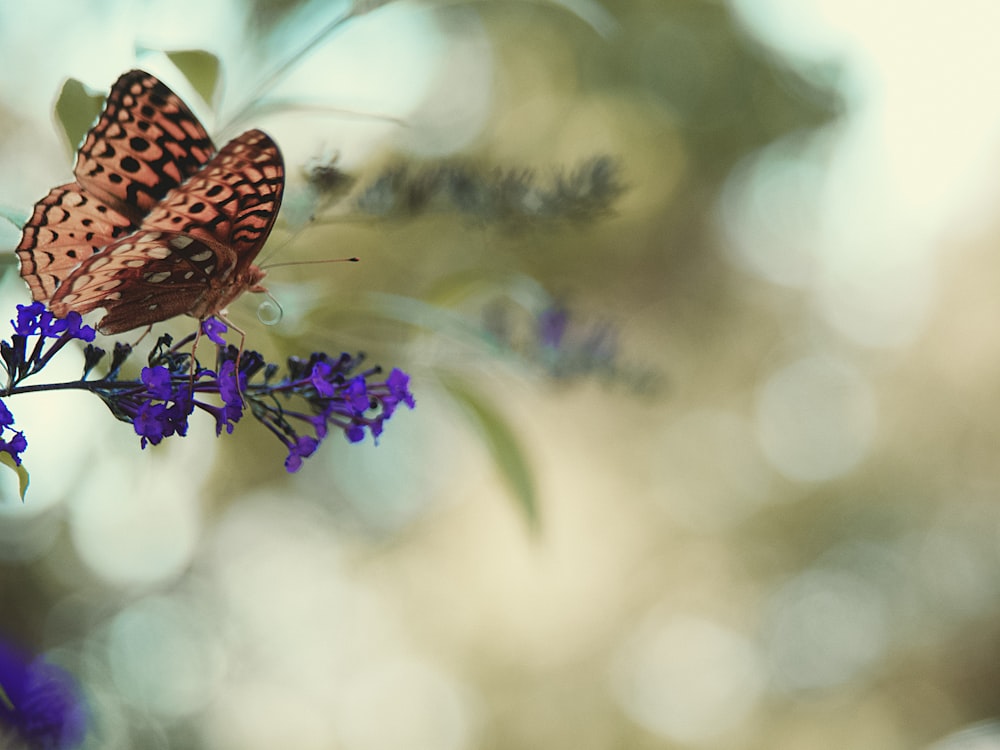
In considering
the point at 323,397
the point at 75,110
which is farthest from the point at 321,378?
the point at 75,110

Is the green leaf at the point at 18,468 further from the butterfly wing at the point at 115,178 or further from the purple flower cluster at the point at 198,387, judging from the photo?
Answer: the butterfly wing at the point at 115,178

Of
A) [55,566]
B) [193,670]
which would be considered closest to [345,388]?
[55,566]

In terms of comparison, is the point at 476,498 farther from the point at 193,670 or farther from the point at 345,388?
the point at 345,388

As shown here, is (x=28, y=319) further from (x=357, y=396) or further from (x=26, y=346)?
(x=357, y=396)

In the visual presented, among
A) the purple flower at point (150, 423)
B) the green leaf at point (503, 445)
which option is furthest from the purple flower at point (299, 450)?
the green leaf at point (503, 445)

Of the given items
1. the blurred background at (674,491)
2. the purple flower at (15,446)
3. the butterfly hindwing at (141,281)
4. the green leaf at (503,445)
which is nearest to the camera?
the purple flower at (15,446)

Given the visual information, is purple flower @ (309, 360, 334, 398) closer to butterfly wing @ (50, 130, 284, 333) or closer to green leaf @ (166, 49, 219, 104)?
butterfly wing @ (50, 130, 284, 333)
